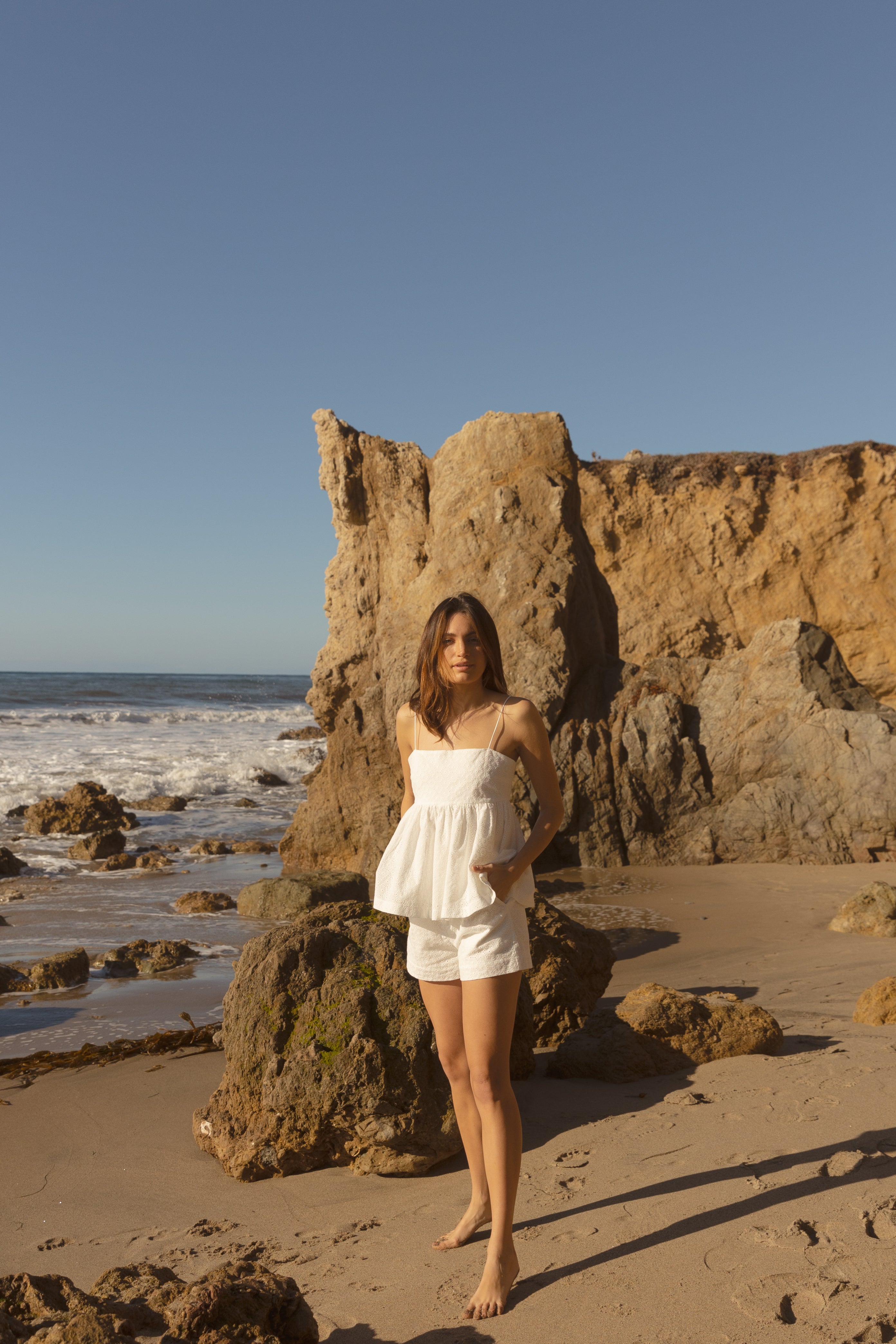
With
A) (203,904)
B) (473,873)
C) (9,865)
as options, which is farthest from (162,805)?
(473,873)

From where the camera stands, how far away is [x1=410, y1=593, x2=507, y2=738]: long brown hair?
118 inches

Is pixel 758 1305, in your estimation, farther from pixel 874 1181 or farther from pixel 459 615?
pixel 459 615

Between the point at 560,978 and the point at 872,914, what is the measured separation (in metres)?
3.39

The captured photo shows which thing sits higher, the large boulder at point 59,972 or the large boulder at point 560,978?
the large boulder at point 560,978

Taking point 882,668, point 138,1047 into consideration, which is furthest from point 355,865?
point 882,668

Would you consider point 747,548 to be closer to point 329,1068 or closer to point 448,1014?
point 329,1068

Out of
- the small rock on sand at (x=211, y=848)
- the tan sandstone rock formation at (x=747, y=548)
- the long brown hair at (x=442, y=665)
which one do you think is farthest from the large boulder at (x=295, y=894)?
the tan sandstone rock formation at (x=747, y=548)

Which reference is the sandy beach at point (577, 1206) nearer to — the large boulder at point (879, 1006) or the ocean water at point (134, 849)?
the large boulder at point (879, 1006)

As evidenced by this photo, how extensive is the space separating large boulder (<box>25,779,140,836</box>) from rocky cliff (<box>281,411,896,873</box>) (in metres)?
4.03

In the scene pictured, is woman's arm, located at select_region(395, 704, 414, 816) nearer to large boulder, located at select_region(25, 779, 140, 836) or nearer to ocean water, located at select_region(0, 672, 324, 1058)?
ocean water, located at select_region(0, 672, 324, 1058)

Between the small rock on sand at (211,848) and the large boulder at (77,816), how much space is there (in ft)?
7.00

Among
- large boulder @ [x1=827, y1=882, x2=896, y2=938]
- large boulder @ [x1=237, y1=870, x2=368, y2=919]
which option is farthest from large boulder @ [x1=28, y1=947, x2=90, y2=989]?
large boulder @ [x1=827, y1=882, x2=896, y2=938]

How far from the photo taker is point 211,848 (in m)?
12.6

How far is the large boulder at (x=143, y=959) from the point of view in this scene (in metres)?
6.89
